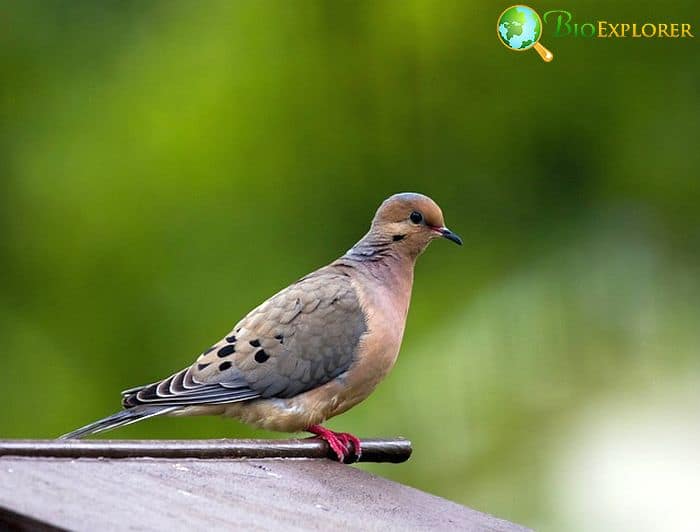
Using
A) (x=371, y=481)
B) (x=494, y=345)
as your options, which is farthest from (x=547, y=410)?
(x=371, y=481)

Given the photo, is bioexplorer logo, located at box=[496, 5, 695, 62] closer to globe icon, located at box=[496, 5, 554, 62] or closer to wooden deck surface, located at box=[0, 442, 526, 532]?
globe icon, located at box=[496, 5, 554, 62]

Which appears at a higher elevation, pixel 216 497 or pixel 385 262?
pixel 385 262

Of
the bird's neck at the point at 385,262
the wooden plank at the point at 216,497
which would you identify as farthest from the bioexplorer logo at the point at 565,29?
the wooden plank at the point at 216,497

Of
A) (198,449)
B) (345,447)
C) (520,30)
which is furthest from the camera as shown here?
(520,30)

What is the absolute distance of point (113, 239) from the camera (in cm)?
584

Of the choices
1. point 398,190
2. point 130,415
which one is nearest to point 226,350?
point 130,415

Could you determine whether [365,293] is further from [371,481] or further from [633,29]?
[633,29]

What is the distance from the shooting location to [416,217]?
508 centimetres

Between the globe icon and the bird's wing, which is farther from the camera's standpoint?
the globe icon

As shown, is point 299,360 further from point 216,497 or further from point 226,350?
point 216,497

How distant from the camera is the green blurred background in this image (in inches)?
227

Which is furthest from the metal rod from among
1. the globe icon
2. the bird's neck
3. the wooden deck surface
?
the globe icon

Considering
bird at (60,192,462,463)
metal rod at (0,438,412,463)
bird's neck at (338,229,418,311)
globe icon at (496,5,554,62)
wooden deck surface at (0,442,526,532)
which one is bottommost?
wooden deck surface at (0,442,526,532)

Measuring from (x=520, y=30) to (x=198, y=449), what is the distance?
3.43 meters
